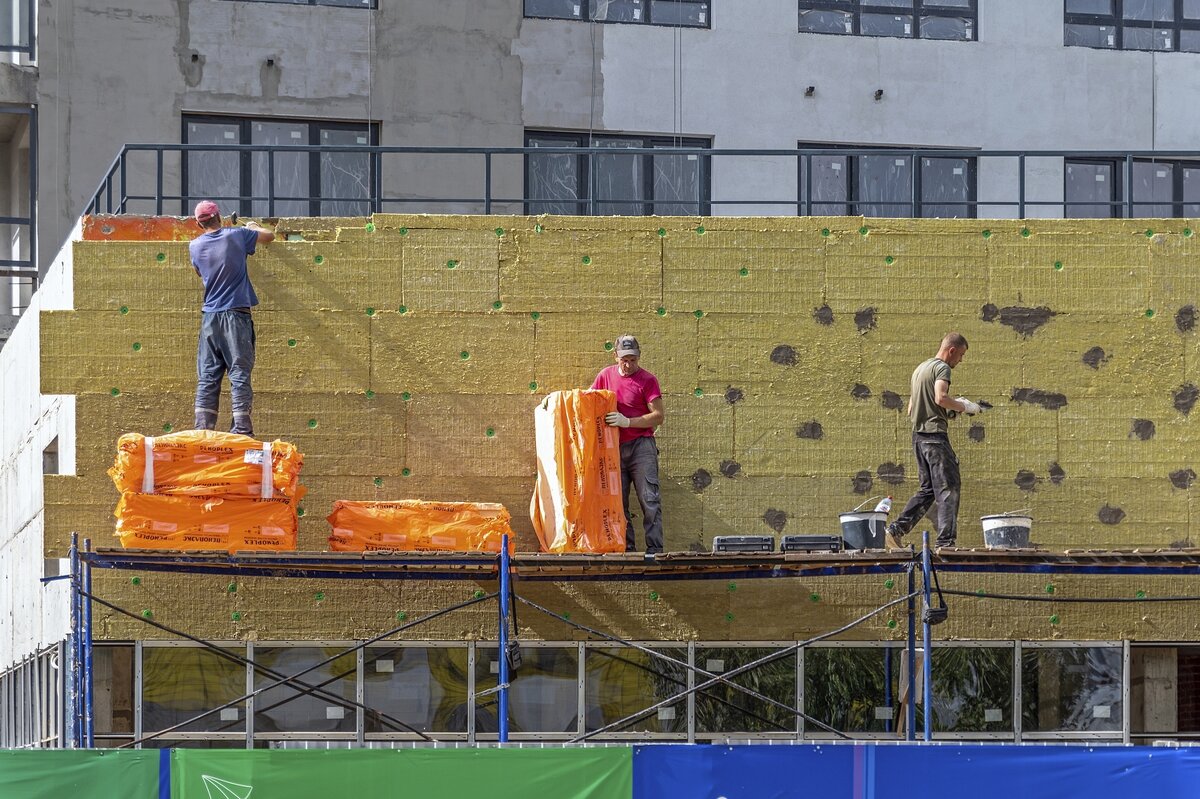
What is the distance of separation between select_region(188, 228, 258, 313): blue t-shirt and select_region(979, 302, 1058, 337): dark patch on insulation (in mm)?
6361

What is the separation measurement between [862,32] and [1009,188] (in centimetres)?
265

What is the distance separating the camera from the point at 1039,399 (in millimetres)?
18250

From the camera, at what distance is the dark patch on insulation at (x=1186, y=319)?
18.4 metres

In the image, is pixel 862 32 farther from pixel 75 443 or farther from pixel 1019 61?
pixel 75 443

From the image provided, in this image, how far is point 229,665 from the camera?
57.1 feet

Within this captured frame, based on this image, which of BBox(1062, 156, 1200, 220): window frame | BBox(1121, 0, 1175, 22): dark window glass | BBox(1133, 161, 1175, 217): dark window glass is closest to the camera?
BBox(1062, 156, 1200, 220): window frame

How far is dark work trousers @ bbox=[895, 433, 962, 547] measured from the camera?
55.7 feet

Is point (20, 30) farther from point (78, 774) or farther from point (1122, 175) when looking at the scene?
point (78, 774)

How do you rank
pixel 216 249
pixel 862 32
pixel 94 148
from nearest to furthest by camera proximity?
pixel 216 249 < pixel 94 148 < pixel 862 32

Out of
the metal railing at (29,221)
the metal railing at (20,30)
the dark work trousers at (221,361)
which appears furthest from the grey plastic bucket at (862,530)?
the metal railing at (20,30)

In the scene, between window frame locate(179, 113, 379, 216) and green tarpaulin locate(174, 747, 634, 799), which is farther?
window frame locate(179, 113, 379, 216)

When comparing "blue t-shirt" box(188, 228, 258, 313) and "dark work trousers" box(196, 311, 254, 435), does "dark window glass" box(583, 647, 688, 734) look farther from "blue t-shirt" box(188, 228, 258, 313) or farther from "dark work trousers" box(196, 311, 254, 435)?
"blue t-shirt" box(188, 228, 258, 313)

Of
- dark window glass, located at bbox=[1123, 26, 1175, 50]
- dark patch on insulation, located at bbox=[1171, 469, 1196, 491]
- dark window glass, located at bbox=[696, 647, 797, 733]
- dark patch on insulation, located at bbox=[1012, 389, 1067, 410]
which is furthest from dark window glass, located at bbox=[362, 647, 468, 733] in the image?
dark window glass, located at bbox=[1123, 26, 1175, 50]

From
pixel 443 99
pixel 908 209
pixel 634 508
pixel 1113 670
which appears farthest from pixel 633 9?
pixel 1113 670
